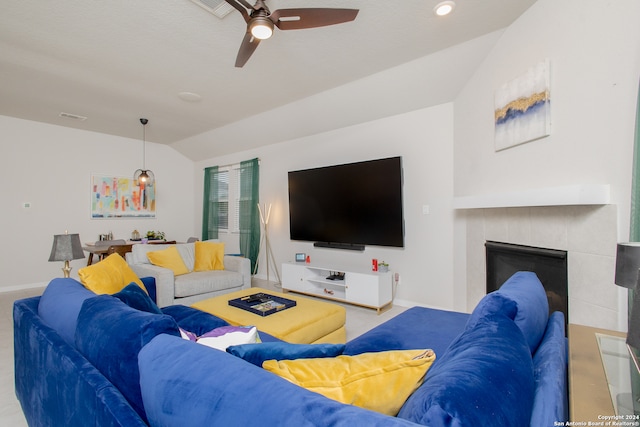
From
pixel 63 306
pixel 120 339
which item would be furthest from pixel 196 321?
pixel 120 339

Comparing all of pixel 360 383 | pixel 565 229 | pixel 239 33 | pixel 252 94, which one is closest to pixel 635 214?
pixel 565 229

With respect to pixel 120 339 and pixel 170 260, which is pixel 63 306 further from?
pixel 170 260

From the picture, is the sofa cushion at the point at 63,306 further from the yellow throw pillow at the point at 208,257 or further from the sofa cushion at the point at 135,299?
the yellow throw pillow at the point at 208,257

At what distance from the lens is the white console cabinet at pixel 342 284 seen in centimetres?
361

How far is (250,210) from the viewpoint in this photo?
18.8 feet

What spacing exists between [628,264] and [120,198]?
700cm

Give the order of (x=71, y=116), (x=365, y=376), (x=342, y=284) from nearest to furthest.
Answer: (x=365, y=376) → (x=342, y=284) → (x=71, y=116)

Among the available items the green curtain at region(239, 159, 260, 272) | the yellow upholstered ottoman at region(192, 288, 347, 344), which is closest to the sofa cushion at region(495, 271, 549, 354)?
the yellow upholstered ottoman at region(192, 288, 347, 344)

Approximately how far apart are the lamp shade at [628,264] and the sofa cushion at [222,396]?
1366 millimetres

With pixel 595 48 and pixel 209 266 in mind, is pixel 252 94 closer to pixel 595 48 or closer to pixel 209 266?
pixel 209 266

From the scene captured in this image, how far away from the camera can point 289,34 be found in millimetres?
2607

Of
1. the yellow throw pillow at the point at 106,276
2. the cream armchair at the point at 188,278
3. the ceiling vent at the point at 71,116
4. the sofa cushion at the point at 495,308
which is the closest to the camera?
the sofa cushion at the point at 495,308

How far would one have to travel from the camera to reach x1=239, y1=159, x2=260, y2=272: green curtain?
5.58 metres

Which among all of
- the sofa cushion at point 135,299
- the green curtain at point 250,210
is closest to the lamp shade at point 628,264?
the sofa cushion at point 135,299
